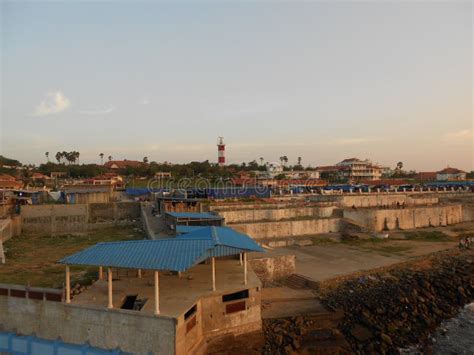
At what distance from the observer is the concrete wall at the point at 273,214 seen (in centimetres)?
3164

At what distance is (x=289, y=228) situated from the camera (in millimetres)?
29578

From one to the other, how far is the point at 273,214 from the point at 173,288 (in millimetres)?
20235

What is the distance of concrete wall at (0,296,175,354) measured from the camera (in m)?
10.8

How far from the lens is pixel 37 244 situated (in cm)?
2670

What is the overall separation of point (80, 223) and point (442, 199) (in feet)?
147

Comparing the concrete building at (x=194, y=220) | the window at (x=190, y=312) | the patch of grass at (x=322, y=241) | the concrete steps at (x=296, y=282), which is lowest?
the concrete steps at (x=296, y=282)

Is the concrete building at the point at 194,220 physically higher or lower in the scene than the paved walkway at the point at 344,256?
higher

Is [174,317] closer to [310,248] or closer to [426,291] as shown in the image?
[426,291]

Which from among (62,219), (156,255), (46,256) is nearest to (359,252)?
(156,255)

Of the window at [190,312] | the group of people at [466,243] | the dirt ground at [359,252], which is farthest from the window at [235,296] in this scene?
the group of people at [466,243]

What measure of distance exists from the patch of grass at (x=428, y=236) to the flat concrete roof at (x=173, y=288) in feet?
70.5

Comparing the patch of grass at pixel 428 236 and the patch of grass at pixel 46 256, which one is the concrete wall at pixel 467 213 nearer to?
the patch of grass at pixel 428 236

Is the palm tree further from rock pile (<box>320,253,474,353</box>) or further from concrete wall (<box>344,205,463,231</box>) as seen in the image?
rock pile (<box>320,253,474,353</box>)

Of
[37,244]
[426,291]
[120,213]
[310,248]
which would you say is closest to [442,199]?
[310,248]
